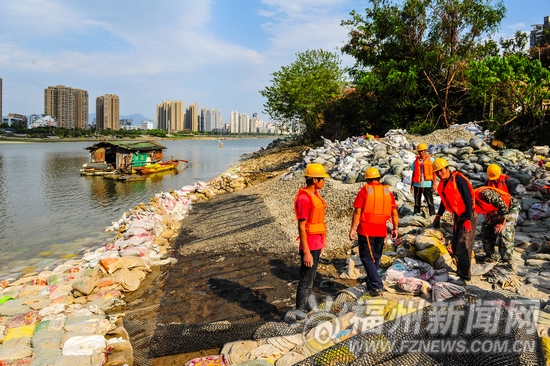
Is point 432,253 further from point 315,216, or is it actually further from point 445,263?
point 315,216

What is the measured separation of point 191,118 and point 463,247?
576ft

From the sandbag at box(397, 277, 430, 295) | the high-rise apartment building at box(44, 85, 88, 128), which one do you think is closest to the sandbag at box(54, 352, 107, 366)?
the sandbag at box(397, 277, 430, 295)

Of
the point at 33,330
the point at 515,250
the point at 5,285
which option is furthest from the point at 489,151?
the point at 5,285

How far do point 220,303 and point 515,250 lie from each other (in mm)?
4723

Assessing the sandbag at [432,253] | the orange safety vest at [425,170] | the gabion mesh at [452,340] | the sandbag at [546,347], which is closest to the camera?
the sandbag at [546,347]

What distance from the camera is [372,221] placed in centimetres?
440

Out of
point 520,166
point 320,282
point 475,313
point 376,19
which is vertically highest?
point 376,19

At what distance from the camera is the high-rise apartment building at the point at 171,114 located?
160 meters

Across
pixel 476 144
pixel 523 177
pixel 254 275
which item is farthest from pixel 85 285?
pixel 476 144

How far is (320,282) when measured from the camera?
5664mm

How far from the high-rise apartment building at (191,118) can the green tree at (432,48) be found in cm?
15864

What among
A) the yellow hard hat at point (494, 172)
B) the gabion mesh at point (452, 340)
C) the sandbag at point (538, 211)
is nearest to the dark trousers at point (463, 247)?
the yellow hard hat at point (494, 172)

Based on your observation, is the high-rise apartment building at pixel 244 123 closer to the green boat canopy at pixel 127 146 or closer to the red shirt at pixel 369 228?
the green boat canopy at pixel 127 146

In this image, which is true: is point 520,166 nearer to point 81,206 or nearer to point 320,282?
point 320,282
